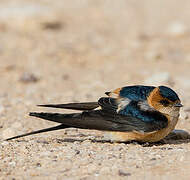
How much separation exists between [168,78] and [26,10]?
3.83m

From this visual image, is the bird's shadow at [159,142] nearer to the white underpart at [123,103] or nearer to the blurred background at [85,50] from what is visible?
the white underpart at [123,103]

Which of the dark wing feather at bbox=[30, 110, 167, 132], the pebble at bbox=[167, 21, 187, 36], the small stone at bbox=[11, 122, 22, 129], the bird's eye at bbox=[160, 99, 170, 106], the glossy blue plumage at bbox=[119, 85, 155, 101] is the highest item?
the pebble at bbox=[167, 21, 187, 36]

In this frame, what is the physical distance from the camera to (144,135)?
5.20m

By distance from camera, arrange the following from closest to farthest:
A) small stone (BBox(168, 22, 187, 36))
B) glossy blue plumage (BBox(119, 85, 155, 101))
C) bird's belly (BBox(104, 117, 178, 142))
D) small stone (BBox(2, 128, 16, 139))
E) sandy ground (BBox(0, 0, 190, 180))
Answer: sandy ground (BBox(0, 0, 190, 180))
bird's belly (BBox(104, 117, 178, 142))
glossy blue plumage (BBox(119, 85, 155, 101))
small stone (BBox(2, 128, 16, 139))
small stone (BBox(168, 22, 187, 36))

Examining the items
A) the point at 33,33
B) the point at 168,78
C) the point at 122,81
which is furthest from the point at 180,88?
the point at 33,33

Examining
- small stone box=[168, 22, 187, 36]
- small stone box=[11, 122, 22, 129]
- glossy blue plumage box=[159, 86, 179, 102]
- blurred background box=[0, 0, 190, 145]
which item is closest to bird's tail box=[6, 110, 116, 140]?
glossy blue plumage box=[159, 86, 179, 102]

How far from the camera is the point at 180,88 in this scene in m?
8.05

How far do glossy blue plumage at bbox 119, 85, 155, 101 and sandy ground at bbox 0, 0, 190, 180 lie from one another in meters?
0.46

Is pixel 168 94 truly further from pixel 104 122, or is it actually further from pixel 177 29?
pixel 177 29

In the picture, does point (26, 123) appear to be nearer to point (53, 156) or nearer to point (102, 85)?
point (53, 156)

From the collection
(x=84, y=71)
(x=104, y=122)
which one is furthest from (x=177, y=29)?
(x=104, y=122)

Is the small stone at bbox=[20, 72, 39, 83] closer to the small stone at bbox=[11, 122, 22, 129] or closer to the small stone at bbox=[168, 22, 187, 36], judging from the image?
the small stone at bbox=[11, 122, 22, 129]

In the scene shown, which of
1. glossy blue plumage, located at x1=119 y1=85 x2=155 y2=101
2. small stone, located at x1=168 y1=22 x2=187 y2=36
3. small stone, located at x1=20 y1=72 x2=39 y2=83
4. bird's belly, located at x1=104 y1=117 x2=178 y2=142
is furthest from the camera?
small stone, located at x1=168 y1=22 x2=187 y2=36

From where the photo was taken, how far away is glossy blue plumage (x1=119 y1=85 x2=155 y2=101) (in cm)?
532
